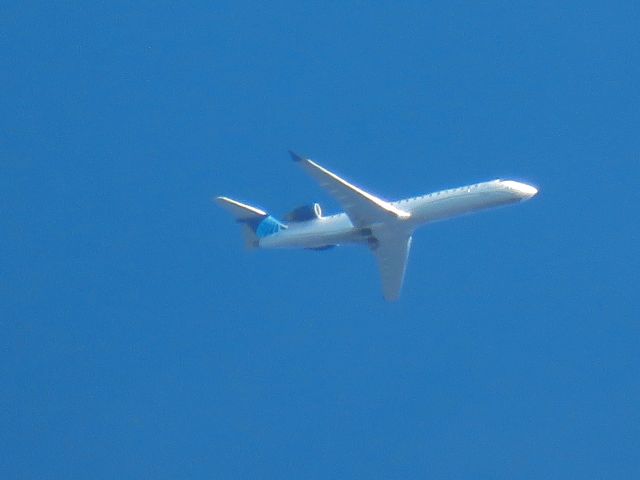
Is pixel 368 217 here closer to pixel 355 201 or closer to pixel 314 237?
pixel 355 201

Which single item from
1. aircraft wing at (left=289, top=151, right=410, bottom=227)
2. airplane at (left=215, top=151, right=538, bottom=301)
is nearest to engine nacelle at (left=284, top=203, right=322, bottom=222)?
airplane at (left=215, top=151, right=538, bottom=301)

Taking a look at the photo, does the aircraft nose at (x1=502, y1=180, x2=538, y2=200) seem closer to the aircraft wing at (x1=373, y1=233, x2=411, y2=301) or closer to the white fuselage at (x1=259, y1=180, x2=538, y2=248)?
the white fuselage at (x1=259, y1=180, x2=538, y2=248)

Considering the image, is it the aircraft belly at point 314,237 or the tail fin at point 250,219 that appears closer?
the aircraft belly at point 314,237

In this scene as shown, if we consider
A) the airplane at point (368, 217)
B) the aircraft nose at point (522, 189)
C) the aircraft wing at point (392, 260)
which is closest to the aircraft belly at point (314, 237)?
the airplane at point (368, 217)

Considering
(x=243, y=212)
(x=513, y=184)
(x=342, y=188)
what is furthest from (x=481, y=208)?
(x=243, y=212)

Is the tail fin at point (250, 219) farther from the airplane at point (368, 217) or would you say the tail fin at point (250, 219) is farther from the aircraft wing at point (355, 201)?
the aircraft wing at point (355, 201)

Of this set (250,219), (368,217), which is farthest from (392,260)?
(250,219)

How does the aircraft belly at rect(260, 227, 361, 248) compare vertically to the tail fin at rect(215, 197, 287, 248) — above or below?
below
